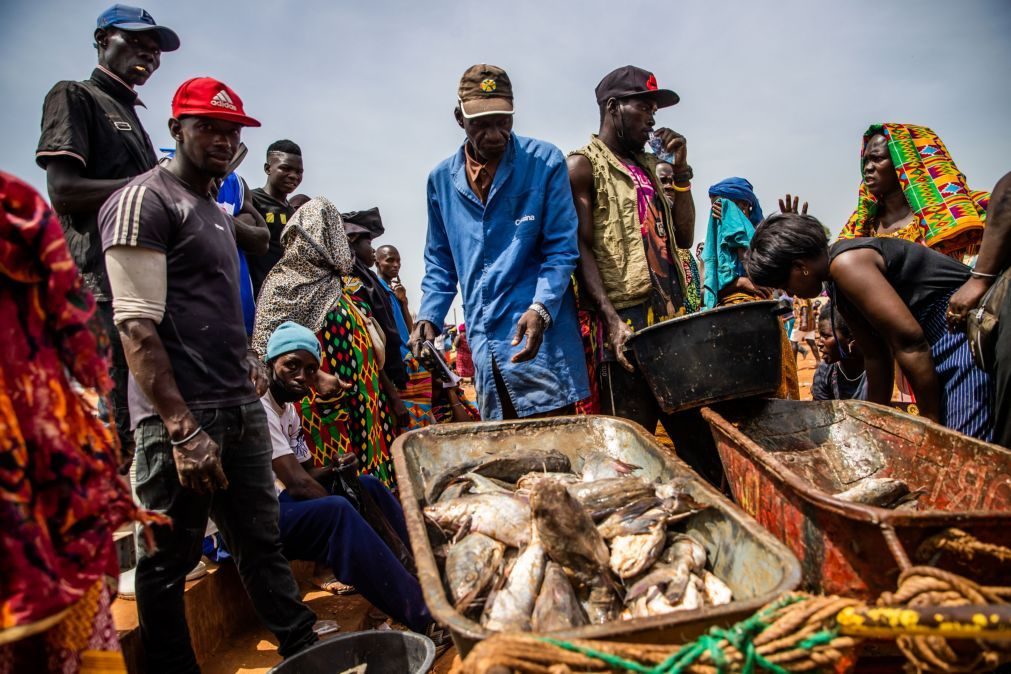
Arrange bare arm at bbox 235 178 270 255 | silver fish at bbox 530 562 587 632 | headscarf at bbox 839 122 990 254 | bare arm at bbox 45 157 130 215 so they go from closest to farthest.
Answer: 1. silver fish at bbox 530 562 587 632
2. bare arm at bbox 45 157 130 215
3. bare arm at bbox 235 178 270 255
4. headscarf at bbox 839 122 990 254

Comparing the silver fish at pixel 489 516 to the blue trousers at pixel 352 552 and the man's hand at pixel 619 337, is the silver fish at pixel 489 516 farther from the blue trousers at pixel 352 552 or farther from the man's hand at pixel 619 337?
the man's hand at pixel 619 337

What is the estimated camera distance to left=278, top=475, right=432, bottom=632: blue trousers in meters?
3.15

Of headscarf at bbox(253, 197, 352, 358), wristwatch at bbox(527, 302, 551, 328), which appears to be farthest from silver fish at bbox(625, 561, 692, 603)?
headscarf at bbox(253, 197, 352, 358)

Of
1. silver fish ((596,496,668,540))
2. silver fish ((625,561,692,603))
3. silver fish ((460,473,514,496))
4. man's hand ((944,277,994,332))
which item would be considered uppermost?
man's hand ((944,277,994,332))

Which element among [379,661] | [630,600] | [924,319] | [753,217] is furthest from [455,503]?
[753,217]

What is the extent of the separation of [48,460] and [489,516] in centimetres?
137

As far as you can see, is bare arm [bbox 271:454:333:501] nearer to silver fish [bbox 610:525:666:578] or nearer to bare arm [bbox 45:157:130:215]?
bare arm [bbox 45:157:130:215]

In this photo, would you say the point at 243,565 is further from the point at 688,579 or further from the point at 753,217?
the point at 753,217

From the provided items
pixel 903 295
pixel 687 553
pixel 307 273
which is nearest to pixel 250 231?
pixel 307 273

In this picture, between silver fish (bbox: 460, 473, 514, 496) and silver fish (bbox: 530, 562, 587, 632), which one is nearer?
silver fish (bbox: 530, 562, 587, 632)

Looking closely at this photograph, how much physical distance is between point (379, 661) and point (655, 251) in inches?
111

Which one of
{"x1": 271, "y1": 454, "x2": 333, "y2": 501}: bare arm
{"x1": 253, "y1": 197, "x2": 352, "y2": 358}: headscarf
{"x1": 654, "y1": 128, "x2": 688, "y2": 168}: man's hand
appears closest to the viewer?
{"x1": 271, "y1": 454, "x2": 333, "y2": 501}: bare arm

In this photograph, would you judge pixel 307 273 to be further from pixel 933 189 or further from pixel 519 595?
pixel 933 189

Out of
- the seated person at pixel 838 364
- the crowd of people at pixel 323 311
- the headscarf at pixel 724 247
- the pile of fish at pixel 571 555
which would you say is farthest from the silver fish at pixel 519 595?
the headscarf at pixel 724 247
